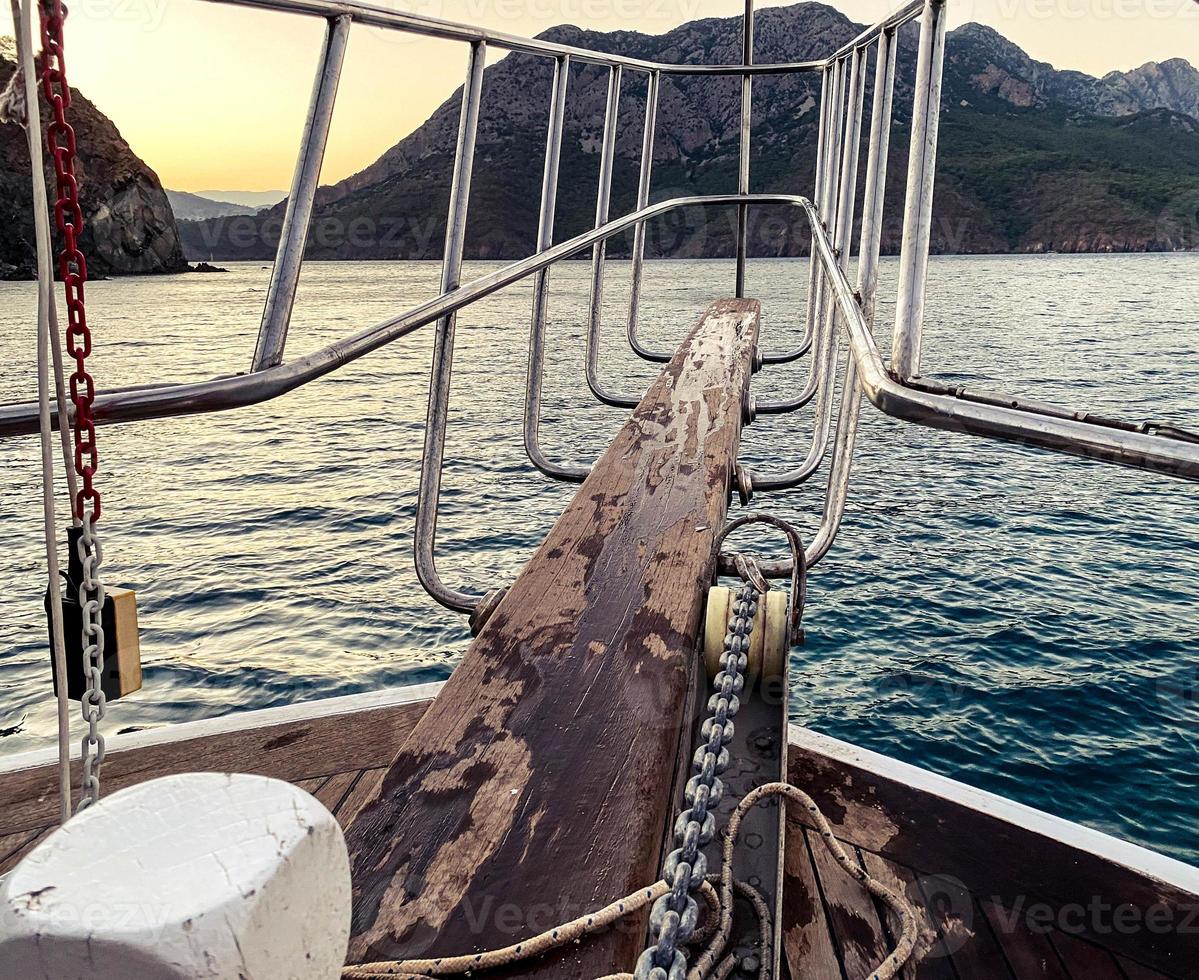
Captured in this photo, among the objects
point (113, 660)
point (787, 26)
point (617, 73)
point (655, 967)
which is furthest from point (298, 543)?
point (787, 26)

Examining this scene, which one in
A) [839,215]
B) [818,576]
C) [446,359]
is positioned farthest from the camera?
[818,576]

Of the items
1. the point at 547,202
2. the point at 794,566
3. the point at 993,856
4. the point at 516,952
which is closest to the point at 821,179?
the point at 547,202

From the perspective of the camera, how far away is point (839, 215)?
344 cm

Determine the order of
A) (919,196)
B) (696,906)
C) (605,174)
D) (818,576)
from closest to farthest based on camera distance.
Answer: (696,906) < (919,196) < (605,174) < (818,576)

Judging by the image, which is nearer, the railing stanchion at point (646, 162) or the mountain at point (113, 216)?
the railing stanchion at point (646, 162)

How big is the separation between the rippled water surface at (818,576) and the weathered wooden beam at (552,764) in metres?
1.28

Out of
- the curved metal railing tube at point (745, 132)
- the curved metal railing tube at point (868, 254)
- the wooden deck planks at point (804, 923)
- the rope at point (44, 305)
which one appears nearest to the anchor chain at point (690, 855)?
the rope at point (44, 305)

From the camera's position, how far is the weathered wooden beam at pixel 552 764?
836mm

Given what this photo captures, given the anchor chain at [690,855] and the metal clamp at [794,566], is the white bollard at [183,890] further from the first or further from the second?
the metal clamp at [794,566]

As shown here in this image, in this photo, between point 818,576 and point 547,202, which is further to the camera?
point 818,576

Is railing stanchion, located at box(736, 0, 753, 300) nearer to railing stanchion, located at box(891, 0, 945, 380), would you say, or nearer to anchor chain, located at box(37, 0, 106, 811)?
railing stanchion, located at box(891, 0, 945, 380)

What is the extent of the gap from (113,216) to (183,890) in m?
88.0

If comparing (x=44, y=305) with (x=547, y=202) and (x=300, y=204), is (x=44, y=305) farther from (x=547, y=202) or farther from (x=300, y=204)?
(x=547, y=202)

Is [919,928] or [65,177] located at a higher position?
[65,177]
